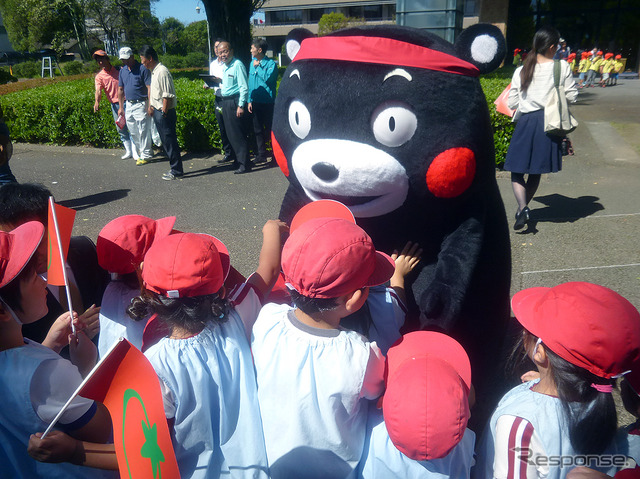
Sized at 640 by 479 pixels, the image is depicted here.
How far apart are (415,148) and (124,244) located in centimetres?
125

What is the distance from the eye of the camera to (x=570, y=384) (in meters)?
1.50

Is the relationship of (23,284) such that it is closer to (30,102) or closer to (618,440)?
(618,440)

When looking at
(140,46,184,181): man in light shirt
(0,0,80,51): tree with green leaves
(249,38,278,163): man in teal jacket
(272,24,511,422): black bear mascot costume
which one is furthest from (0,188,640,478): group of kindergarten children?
(0,0,80,51): tree with green leaves

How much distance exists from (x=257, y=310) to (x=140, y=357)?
0.86 metres

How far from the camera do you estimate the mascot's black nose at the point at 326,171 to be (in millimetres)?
2182

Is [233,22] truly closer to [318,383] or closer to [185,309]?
[185,309]

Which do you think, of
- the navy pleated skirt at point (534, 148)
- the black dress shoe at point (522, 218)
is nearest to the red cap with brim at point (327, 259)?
the navy pleated skirt at point (534, 148)

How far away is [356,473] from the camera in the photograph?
5.62ft

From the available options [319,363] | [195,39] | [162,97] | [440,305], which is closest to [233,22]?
[162,97]

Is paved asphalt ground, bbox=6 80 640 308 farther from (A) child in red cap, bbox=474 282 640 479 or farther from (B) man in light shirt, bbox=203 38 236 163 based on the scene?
(A) child in red cap, bbox=474 282 640 479

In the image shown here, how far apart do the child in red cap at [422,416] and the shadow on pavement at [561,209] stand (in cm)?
410

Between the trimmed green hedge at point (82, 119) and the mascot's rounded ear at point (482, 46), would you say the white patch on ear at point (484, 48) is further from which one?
the trimmed green hedge at point (82, 119)

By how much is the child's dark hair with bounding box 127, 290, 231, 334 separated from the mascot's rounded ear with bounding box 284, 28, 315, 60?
141cm

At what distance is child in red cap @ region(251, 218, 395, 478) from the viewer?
1.58m
